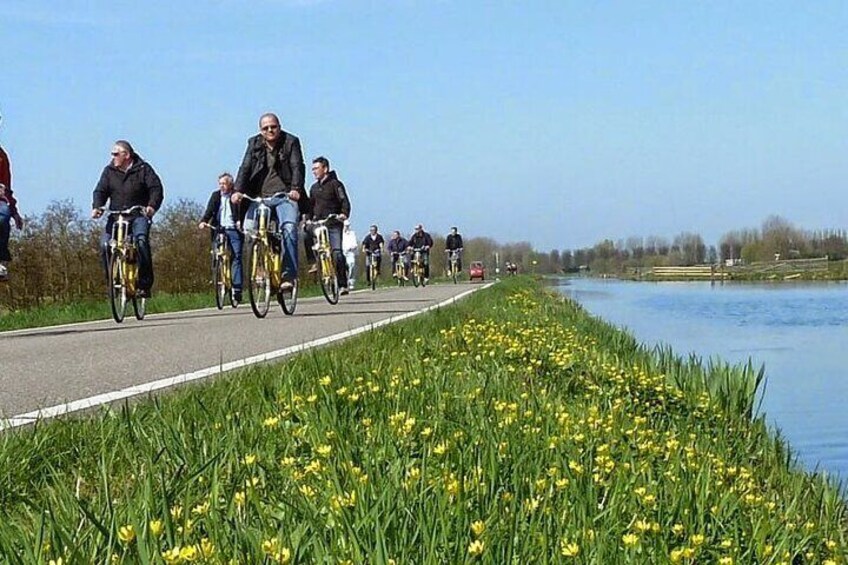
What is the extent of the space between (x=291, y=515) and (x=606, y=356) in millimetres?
6365

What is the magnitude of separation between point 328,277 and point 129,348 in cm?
688

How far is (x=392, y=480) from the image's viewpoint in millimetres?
3348

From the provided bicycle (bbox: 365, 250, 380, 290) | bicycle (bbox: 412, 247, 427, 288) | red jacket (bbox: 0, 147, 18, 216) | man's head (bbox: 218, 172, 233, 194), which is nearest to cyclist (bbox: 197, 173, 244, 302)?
man's head (bbox: 218, 172, 233, 194)

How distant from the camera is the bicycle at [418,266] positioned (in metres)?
33.9

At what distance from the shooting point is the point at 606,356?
9031 mm

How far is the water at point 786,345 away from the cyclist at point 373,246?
5.85m

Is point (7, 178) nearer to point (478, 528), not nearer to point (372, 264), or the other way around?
point (478, 528)

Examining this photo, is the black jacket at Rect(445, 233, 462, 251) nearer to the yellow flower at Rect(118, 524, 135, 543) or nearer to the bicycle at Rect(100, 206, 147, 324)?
the bicycle at Rect(100, 206, 147, 324)

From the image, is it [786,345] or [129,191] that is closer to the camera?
[129,191]

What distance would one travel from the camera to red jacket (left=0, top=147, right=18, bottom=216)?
10.5m

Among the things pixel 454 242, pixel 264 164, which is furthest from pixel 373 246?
pixel 264 164

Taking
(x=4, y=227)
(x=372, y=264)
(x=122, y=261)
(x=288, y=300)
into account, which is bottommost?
(x=288, y=300)

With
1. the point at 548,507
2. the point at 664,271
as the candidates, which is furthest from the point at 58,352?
the point at 664,271

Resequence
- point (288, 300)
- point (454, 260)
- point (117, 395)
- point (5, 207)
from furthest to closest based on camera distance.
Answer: point (454, 260)
point (288, 300)
point (5, 207)
point (117, 395)
